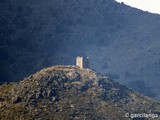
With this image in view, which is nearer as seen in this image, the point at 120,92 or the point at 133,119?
the point at 133,119

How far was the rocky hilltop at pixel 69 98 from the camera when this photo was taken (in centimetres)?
13638

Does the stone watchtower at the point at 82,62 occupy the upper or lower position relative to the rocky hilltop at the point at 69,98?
upper

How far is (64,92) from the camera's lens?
15000 centimetres

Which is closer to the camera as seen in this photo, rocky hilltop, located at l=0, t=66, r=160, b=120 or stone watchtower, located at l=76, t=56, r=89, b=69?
rocky hilltop, located at l=0, t=66, r=160, b=120

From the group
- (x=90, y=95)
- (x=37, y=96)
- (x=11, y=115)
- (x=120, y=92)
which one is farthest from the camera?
(x=120, y=92)

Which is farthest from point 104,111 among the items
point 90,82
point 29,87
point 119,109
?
point 29,87

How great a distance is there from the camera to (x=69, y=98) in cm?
14738

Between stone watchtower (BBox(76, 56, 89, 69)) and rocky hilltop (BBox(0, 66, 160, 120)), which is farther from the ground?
stone watchtower (BBox(76, 56, 89, 69))

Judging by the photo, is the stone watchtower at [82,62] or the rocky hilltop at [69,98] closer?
the rocky hilltop at [69,98]

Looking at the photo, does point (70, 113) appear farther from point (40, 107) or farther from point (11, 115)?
point (11, 115)

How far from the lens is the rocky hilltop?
13638 centimetres

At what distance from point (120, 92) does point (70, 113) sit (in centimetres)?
3416

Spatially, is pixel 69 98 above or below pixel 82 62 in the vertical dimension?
below

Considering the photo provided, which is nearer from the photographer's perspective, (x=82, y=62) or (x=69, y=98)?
(x=69, y=98)
